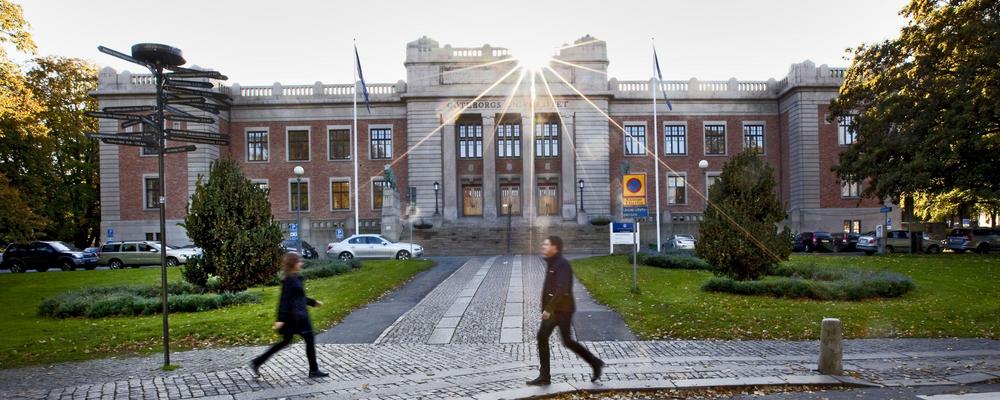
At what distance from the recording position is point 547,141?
50.5 metres

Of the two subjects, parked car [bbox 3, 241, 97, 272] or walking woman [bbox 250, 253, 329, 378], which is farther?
parked car [bbox 3, 241, 97, 272]

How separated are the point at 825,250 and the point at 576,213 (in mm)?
16481

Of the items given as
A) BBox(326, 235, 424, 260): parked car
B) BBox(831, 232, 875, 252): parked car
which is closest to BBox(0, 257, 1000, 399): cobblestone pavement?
BBox(326, 235, 424, 260): parked car

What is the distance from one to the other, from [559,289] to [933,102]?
28.3 meters

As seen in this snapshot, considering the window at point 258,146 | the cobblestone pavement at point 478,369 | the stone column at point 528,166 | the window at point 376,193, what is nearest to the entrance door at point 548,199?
the stone column at point 528,166

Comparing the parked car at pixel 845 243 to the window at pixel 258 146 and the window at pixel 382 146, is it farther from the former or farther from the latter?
the window at pixel 258 146

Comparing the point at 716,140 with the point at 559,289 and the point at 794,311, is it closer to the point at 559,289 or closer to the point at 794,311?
the point at 794,311

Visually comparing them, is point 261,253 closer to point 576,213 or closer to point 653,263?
point 653,263

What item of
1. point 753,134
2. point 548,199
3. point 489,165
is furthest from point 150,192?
point 753,134

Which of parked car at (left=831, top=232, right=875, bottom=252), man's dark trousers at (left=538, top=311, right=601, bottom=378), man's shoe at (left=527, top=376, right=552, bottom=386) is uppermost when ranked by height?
man's dark trousers at (left=538, top=311, right=601, bottom=378)

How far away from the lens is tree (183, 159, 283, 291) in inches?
675

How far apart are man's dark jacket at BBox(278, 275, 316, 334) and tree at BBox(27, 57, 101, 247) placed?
42.1 meters

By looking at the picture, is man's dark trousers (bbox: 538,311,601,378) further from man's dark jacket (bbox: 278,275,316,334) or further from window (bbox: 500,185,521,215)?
window (bbox: 500,185,521,215)

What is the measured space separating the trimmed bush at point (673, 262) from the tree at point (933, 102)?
11.4 m
